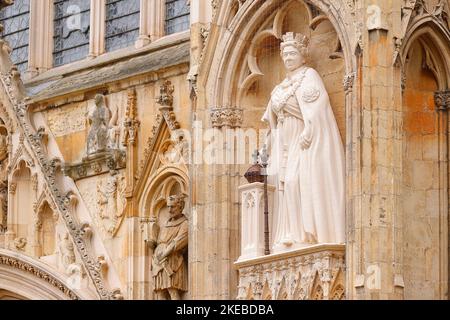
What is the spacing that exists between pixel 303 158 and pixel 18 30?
8384 mm

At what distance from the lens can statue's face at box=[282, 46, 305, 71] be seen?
27156mm

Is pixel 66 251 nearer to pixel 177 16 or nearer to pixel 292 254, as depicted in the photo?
Answer: pixel 177 16

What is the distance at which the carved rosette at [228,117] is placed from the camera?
2784 centimetres

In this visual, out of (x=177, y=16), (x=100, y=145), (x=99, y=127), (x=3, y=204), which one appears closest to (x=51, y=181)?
(x=100, y=145)

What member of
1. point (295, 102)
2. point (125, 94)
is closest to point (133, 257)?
point (125, 94)

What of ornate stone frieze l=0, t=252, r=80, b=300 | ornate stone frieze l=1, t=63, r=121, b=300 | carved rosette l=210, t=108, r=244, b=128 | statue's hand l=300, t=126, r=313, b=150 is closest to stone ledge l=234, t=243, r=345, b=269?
statue's hand l=300, t=126, r=313, b=150

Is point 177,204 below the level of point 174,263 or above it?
above

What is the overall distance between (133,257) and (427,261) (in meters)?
4.87

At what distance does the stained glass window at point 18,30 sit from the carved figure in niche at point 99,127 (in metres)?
2.78

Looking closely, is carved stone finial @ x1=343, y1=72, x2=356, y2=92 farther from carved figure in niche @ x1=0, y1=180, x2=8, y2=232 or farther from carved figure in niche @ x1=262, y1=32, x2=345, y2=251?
carved figure in niche @ x1=0, y1=180, x2=8, y2=232

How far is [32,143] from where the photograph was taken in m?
31.6

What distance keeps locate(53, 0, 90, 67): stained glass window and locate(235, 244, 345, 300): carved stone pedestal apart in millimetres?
6691

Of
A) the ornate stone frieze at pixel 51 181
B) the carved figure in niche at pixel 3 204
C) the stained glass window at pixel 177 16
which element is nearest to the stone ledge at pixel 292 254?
the ornate stone frieze at pixel 51 181

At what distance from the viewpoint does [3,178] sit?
3216cm
